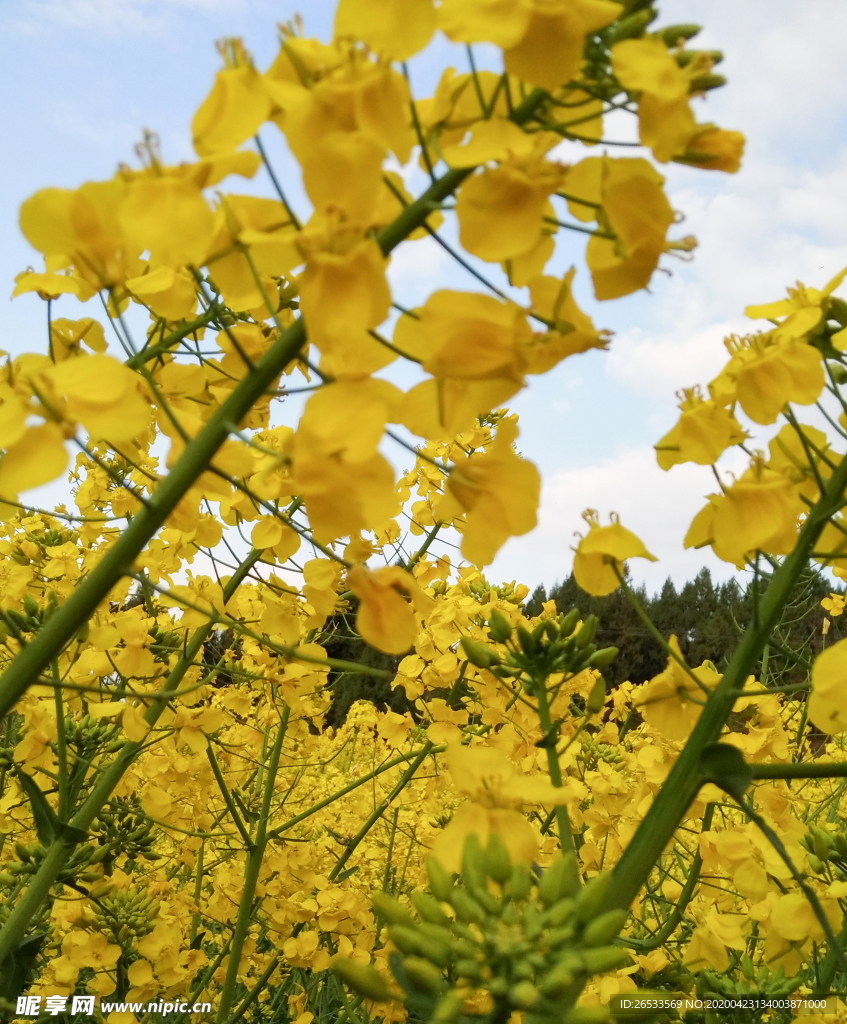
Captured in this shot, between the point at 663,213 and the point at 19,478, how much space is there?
0.69m

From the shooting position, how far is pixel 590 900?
0.81 metres

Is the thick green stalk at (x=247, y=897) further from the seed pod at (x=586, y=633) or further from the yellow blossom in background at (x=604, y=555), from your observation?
the yellow blossom in background at (x=604, y=555)

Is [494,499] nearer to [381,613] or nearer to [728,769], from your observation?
[381,613]

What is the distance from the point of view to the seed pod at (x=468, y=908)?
812mm

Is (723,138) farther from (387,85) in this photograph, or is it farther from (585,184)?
(387,85)

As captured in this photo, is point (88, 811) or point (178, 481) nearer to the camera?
point (178, 481)

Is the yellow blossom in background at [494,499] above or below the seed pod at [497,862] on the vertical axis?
above

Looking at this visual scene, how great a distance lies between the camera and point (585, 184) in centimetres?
82

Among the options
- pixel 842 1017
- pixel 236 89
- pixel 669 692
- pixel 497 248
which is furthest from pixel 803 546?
pixel 842 1017

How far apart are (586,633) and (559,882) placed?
0.47 metres

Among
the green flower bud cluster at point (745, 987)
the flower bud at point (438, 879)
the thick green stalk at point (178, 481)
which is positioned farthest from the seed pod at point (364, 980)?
the green flower bud cluster at point (745, 987)

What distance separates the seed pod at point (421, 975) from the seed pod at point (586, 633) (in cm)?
61

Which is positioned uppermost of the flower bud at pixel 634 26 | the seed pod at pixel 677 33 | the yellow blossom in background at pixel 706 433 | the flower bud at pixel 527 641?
the seed pod at pixel 677 33

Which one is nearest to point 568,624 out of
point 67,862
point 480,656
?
point 480,656
